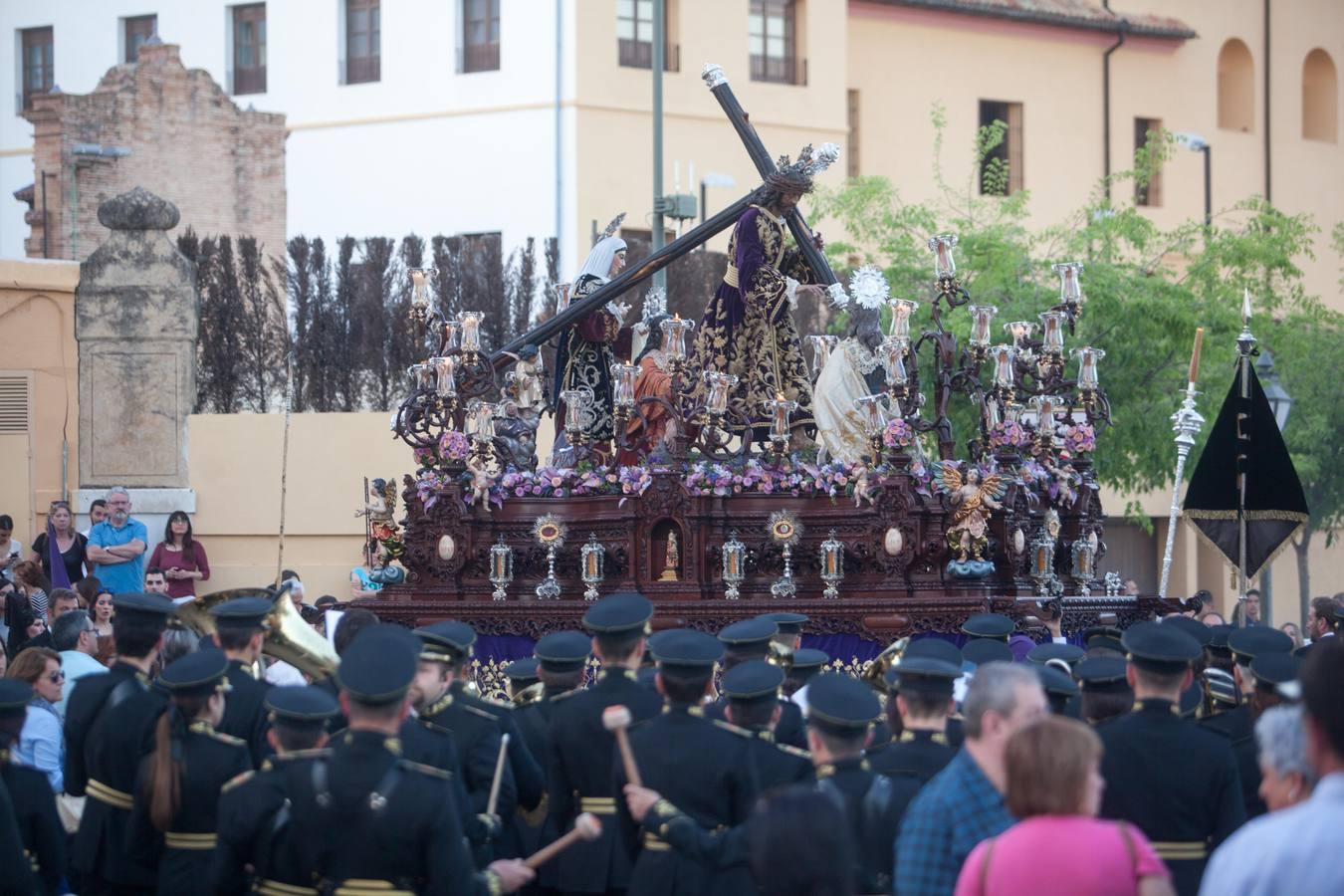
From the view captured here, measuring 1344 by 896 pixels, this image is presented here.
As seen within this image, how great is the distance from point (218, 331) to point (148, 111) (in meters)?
8.03

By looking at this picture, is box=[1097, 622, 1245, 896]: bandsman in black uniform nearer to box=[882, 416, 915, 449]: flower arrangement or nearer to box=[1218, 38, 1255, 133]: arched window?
box=[882, 416, 915, 449]: flower arrangement

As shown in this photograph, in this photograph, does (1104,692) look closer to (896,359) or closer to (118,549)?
(896,359)

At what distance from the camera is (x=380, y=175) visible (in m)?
35.8

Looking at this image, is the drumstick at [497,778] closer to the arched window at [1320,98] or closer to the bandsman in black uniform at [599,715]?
the bandsman in black uniform at [599,715]

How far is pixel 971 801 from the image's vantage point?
606cm

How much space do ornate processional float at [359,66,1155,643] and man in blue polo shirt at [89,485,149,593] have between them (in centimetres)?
246

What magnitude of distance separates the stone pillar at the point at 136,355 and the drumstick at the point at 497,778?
15350 mm

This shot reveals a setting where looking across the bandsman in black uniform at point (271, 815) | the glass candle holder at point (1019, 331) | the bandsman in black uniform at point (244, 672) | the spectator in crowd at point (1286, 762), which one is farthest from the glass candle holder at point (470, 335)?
the spectator in crowd at point (1286, 762)

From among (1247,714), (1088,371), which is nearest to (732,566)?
(1088,371)

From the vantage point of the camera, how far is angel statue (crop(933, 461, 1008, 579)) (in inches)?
581

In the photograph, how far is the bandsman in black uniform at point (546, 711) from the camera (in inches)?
337

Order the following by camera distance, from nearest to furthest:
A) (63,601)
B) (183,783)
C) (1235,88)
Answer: (183,783)
(63,601)
(1235,88)

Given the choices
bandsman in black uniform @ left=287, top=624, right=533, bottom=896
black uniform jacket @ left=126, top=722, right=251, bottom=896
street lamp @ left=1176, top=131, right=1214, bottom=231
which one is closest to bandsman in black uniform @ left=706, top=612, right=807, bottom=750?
black uniform jacket @ left=126, top=722, right=251, bottom=896

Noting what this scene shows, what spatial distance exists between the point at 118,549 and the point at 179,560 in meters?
1.37
